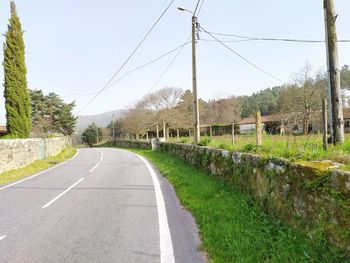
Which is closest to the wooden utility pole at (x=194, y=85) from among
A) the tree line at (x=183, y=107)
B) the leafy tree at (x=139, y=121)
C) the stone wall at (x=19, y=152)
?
the stone wall at (x=19, y=152)

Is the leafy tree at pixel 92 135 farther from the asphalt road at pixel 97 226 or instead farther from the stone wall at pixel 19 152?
the asphalt road at pixel 97 226

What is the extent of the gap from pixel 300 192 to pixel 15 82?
2245 cm

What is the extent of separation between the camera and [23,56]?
22.8 meters

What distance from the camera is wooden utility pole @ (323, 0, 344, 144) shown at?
7094mm

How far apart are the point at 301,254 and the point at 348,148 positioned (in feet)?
9.87

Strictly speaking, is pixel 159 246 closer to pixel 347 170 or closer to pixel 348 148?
pixel 347 170

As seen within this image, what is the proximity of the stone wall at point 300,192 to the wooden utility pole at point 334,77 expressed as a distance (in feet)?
7.20

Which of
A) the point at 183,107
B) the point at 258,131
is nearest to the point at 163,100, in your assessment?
the point at 183,107

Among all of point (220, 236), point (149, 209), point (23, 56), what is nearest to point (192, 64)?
point (149, 209)

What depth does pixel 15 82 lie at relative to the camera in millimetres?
22094

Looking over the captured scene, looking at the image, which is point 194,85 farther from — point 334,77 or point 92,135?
point 92,135

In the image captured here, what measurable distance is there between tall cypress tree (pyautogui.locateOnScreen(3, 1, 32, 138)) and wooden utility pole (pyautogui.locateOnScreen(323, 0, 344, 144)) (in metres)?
21.0

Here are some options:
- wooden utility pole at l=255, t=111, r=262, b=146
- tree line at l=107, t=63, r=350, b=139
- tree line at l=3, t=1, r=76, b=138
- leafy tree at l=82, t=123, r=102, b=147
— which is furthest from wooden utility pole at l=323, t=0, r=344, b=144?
leafy tree at l=82, t=123, r=102, b=147

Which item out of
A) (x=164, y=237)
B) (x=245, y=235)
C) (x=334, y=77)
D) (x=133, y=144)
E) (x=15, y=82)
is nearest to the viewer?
(x=245, y=235)
